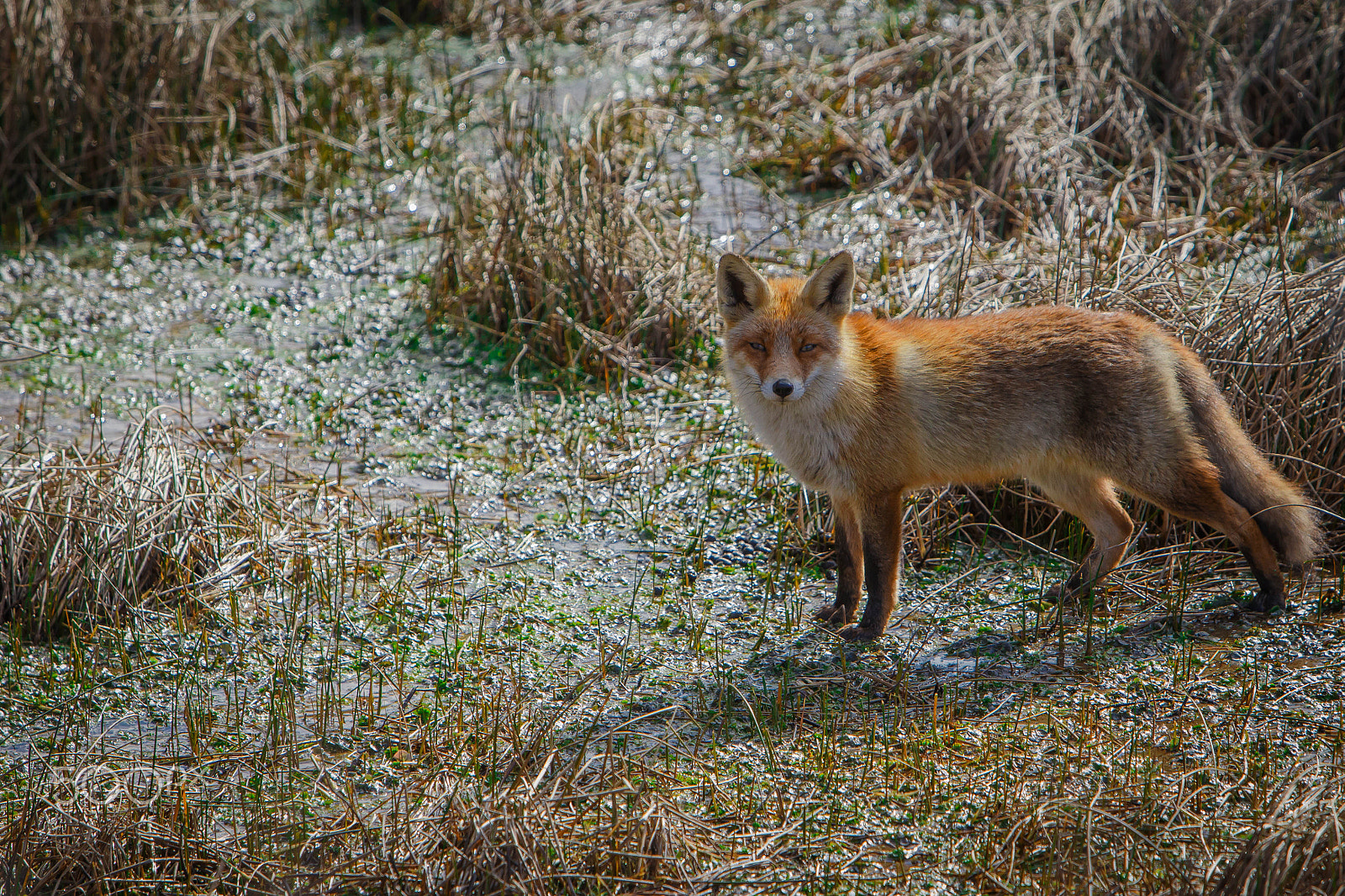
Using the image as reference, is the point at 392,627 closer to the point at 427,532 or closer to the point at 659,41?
the point at 427,532

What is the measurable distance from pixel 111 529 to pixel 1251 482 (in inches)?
181

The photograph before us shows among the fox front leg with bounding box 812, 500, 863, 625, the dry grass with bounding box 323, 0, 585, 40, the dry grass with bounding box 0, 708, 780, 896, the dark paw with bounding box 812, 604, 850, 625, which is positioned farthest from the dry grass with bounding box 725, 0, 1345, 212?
the dry grass with bounding box 0, 708, 780, 896

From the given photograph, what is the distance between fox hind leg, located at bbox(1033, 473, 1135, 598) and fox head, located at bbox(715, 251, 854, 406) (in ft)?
3.86

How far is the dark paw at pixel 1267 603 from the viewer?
464 centimetres

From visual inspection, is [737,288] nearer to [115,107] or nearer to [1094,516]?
[1094,516]

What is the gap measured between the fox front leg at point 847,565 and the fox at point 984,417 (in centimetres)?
1

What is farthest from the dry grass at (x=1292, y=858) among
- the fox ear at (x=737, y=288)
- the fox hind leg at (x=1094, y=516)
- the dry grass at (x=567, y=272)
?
the dry grass at (x=567, y=272)

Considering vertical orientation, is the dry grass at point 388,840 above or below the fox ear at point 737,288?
below

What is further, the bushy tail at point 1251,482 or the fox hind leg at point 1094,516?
the fox hind leg at point 1094,516

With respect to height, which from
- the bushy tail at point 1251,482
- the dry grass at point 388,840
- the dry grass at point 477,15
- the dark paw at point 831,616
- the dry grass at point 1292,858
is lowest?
the dark paw at point 831,616

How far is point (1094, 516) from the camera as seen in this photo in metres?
4.95

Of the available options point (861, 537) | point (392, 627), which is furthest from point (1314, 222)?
point (392, 627)

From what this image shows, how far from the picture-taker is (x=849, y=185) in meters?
8.37

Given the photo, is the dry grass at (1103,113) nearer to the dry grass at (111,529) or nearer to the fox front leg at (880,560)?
the fox front leg at (880,560)
